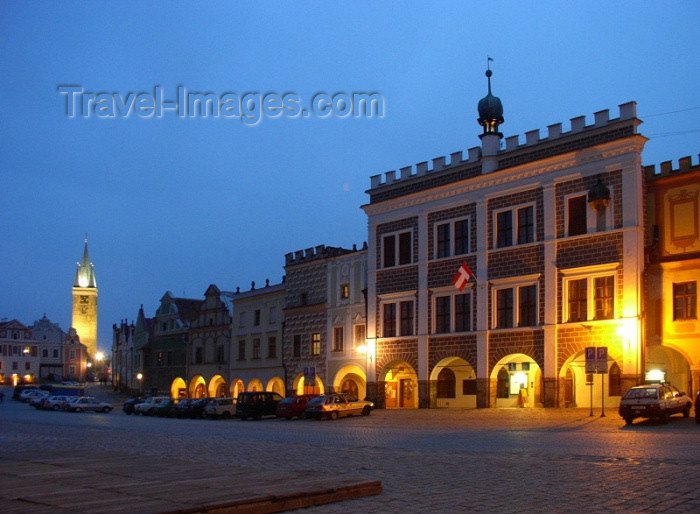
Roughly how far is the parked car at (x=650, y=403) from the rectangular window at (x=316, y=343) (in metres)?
27.5

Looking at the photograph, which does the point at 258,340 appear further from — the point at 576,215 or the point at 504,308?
the point at 576,215

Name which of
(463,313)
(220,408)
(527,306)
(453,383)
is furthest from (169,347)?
(527,306)

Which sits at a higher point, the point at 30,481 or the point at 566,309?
the point at 566,309

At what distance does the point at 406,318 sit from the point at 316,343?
10.1 m

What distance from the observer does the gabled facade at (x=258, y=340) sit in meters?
59.8

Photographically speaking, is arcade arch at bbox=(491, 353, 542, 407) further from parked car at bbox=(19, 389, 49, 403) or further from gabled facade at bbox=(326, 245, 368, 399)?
parked car at bbox=(19, 389, 49, 403)

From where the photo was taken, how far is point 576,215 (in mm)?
38469

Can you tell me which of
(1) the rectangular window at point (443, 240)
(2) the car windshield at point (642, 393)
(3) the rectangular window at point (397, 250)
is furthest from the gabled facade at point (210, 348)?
(2) the car windshield at point (642, 393)

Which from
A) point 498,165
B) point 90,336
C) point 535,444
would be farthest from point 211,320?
point 90,336

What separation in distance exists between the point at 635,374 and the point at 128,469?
26117 mm

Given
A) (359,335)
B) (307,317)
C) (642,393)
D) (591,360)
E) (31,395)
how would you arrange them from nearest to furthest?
(642,393) < (591,360) < (359,335) < (307,317) < (31,395)

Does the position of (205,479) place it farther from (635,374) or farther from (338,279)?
(338,279)

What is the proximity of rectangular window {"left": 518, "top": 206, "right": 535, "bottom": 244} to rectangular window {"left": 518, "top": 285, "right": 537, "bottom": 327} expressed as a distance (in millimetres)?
2319

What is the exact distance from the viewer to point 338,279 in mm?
53312
